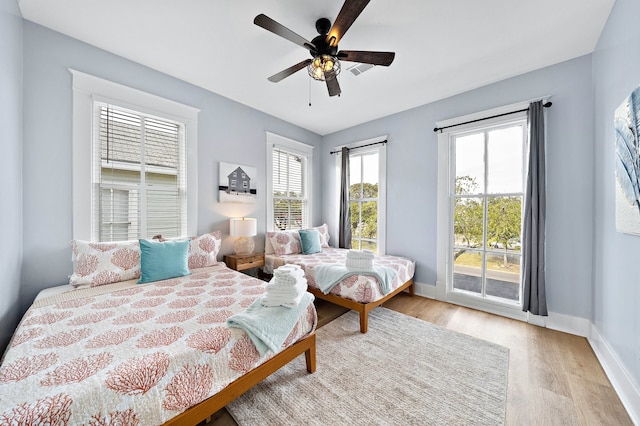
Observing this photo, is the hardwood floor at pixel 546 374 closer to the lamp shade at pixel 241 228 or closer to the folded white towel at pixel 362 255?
the folded white towel at pixel 362 255

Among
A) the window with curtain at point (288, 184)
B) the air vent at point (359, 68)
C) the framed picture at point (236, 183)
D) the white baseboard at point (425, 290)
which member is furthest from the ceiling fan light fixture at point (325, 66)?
the white baseboard at point (425, 290)

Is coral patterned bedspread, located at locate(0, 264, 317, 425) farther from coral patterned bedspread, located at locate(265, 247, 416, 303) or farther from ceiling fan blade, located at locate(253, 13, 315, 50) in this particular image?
ceiling fan blade, located at locate(253, 13, 315, 50)

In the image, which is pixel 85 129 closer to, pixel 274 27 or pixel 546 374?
pixel 274 27

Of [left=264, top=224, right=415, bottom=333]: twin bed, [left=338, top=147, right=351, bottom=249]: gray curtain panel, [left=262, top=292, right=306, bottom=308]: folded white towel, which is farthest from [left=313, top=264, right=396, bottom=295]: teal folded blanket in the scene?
[left=338, top=147, right=351, bottom=249]: gray curtain panel

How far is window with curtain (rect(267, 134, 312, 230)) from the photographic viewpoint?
3.87 m

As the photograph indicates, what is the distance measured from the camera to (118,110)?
2.46 meters

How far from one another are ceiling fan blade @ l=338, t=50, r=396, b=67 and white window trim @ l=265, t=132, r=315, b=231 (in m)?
2.15

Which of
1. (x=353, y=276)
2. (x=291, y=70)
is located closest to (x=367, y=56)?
(x=291, y=70)

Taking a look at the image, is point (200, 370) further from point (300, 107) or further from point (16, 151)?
point (300, 107)

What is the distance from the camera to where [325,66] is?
1904 mm

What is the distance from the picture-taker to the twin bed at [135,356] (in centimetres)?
87

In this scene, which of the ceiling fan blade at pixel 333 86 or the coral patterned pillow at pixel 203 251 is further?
the coral patterned pillow at pixel 203 251

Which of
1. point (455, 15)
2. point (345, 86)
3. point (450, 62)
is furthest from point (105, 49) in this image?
point (450, 62)

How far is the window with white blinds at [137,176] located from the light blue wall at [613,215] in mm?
3995
